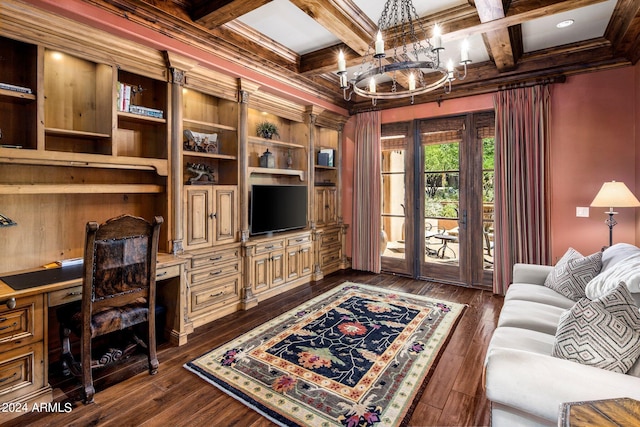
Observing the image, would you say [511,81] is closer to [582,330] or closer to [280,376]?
[582,330]

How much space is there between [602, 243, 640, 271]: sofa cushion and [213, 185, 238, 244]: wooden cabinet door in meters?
3.47

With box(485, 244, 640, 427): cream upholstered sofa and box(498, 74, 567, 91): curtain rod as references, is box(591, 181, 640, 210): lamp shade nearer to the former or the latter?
box(498, 74, 567, 91): curtain rod

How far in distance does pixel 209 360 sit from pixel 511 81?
479cm

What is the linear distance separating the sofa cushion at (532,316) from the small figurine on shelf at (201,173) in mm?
3092

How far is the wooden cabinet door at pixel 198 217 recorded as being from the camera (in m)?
3.30

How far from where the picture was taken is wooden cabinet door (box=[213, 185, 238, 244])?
3.60 meters

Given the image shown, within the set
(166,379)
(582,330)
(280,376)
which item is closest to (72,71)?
(166,379)

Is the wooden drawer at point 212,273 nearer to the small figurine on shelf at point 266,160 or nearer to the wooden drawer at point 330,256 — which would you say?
the small figurine on shelf at point 266,160

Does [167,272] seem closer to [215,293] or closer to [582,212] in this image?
[215,293]

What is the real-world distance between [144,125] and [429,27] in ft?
9.74

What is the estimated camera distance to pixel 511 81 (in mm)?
4273

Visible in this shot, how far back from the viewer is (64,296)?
223 centimetres

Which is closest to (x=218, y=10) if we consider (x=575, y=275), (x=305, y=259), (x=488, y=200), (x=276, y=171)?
(x=276, y=171)

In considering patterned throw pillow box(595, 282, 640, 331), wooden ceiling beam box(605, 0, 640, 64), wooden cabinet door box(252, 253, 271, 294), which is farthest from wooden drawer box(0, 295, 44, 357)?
wooden ceiling beam box(605, 0, 640, 64)
